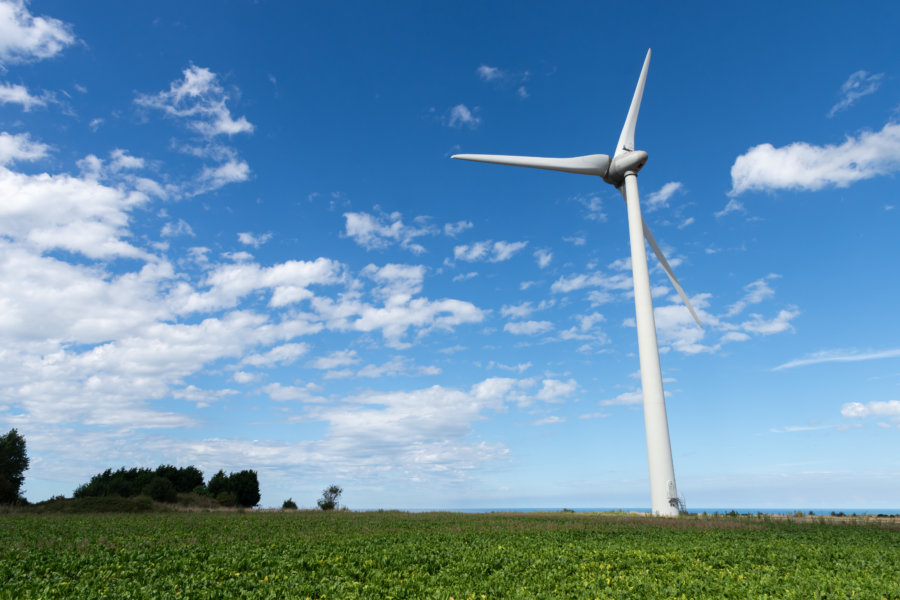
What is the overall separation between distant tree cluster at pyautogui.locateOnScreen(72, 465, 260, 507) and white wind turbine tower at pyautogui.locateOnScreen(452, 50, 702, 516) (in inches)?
2608


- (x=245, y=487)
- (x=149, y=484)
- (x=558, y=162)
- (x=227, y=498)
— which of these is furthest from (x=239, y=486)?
(x=558, y=162)

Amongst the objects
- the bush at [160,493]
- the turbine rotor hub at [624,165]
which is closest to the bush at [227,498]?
the bush at [160,493]

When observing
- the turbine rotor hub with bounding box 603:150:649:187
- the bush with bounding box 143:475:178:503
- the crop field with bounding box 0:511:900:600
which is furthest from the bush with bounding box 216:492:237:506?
the turbine rotor hub with bounding box 603:150:649:187

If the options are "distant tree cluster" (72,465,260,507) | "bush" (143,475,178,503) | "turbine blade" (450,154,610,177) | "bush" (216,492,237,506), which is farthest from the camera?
"bush" (216,492,237,506)

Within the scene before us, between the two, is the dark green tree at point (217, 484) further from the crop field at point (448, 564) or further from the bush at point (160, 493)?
the crop field at point (448, 564)

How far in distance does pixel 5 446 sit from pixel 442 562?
95630 mm

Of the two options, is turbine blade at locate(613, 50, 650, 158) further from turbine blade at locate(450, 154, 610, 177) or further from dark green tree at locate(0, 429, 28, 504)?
dark green tree at locate(0, 429, 28, 504)

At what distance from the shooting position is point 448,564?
18.5 meters

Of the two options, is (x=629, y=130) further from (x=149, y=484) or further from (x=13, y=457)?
(x=13, y=457)

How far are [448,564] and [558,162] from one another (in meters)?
43.6

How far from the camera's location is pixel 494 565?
18391 mm

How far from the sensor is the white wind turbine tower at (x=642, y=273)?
134 feet

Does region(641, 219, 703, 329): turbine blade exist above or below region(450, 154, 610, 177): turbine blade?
below

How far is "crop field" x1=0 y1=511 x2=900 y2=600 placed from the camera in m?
14.8
